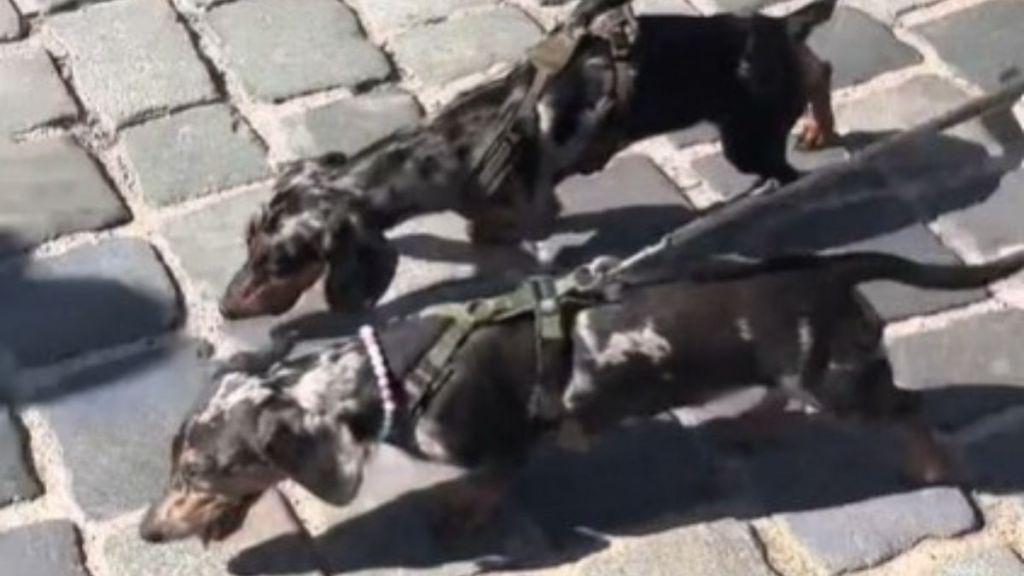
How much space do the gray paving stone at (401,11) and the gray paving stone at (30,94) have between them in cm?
75

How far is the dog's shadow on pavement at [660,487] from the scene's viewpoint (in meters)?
4.33

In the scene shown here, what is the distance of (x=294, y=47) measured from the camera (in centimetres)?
559

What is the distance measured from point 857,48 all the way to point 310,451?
2114mm

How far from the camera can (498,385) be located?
420 cm

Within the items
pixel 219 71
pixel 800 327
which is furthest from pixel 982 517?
pixel 219 71

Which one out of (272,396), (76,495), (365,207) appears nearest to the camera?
(272,396)

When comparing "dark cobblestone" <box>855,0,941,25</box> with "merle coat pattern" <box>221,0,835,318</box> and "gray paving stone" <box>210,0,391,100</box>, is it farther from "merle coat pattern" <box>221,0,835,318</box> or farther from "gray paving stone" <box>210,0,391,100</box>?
"gray paving stone" <box>210,0,391,100</box>

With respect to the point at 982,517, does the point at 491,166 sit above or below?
above

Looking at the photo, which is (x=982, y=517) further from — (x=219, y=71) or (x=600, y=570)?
(x=219, y=71)

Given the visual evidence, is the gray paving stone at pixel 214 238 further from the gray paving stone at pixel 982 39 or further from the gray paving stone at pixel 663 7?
the gray paving stone at pixel 982 39

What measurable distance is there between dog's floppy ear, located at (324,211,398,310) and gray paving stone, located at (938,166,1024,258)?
4.12ft

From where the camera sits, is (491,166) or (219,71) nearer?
(491,166)

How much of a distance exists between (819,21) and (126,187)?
1516 millimetres

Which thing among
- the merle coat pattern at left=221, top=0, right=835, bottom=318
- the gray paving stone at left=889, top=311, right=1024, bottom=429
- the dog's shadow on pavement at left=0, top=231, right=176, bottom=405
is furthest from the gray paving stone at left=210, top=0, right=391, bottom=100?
the gray paving stone at left=889, top=311, right=1024, bottom=429
